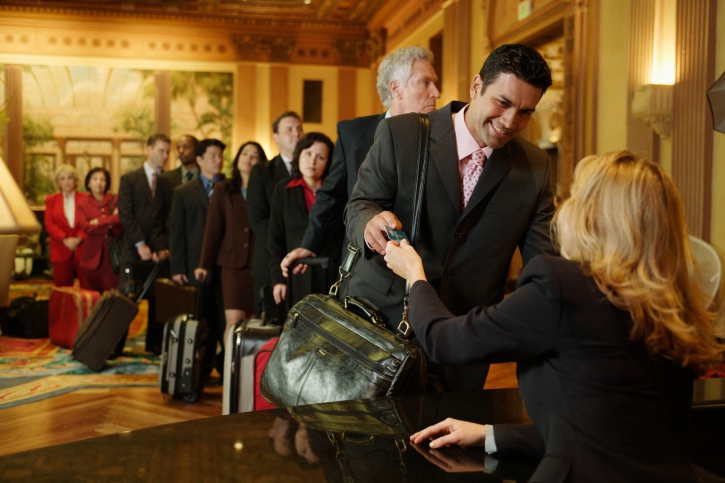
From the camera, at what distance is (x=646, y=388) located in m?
1.19

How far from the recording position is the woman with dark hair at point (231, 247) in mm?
5012

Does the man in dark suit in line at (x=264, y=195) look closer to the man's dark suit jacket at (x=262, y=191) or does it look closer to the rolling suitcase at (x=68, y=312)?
the man's dark suit jacket at (x=262, y=191)

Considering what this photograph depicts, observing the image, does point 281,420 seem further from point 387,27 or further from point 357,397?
point 387,27

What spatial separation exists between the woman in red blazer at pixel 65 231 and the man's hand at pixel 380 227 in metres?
6.75

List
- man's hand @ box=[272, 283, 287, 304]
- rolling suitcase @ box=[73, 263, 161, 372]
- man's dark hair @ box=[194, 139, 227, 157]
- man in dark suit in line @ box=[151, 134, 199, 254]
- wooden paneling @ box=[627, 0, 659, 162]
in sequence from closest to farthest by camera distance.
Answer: man's hand @ box=[272, 283, 287, 304] < man's dark hair @ box=[194, 139, 227, 157] < rolling suitcase @ box=[73, 263, 161, 372] < wooden paneling @ box=[627, 0, 659, 162] < man in dark suit in line @ box=[151, 134, 199, 254]

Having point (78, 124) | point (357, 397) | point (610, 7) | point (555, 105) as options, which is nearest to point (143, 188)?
point (610, 7)

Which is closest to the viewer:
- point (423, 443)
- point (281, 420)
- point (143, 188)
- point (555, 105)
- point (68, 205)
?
point (423, 443)

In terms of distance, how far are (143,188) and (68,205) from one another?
188 cm

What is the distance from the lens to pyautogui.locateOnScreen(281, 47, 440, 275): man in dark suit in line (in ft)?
10.2

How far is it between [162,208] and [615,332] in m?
6.00

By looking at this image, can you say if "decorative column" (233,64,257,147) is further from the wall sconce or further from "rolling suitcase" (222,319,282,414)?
"rolling suitcase" (222,319,282,414)

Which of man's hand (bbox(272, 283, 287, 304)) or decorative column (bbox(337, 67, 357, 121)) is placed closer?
man's hand (bbox(272, 283, 287, 304))

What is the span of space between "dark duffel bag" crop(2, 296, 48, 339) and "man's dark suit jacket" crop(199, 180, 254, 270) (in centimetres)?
324

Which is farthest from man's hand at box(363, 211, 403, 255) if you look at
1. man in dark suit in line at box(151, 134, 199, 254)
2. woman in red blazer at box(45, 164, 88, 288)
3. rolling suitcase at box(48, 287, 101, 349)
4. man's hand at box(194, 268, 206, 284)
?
woman in red blazer at box(45, 164, 88, 288)
